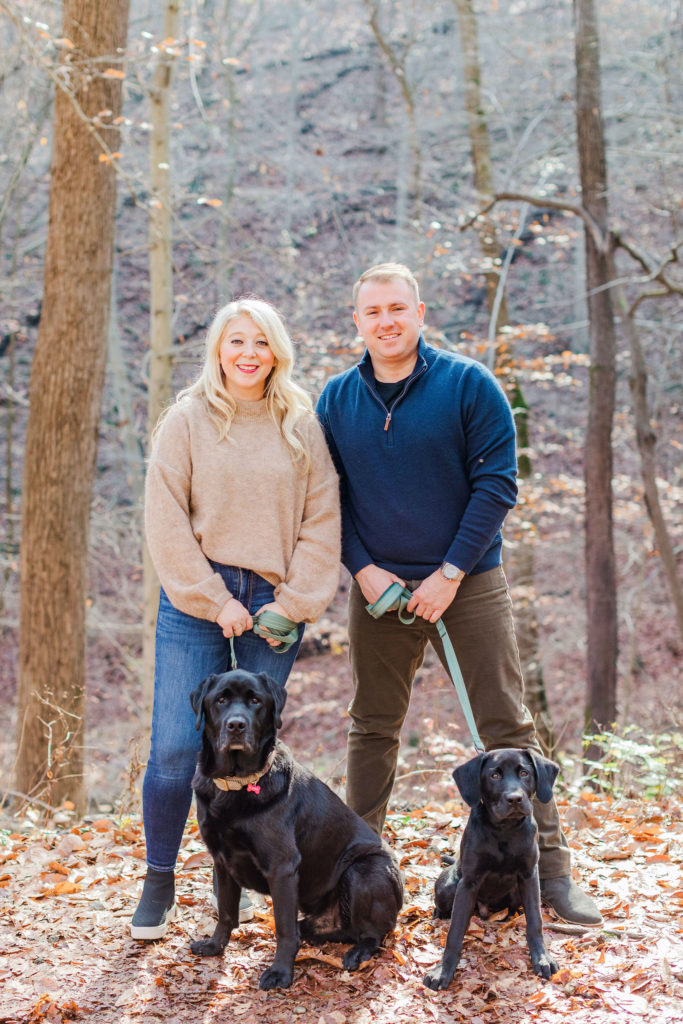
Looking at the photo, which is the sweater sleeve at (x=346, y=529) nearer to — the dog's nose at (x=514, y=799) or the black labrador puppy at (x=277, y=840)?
the black labrador puppy at (x=277, y=840)

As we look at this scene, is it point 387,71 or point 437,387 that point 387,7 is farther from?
point 437,387

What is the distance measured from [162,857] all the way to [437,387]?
224cm

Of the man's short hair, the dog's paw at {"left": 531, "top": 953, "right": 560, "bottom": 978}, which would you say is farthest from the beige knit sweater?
the dog's paw at {"left": 531, "top": 953, "right": 560, "bottom": 978}

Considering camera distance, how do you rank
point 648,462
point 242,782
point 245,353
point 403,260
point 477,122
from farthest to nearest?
point 403,260 → point 477,122 → point 648,462 → point 245,353 → point 242,782

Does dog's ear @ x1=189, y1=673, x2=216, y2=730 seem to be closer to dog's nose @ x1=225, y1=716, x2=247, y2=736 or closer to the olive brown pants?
dog's nose @ x1=225, y1=716, x2=247, y2=736

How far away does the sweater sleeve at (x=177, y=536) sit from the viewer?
3486 millimetres

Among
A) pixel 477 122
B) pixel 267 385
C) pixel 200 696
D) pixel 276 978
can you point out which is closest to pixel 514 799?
pixel 276 978

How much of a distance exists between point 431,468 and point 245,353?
90 centimetres

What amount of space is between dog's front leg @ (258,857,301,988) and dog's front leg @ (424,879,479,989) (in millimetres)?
502

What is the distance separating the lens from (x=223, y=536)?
3.58 m

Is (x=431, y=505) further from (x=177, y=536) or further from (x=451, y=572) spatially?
(x=177, y=536)

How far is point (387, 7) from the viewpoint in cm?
2059

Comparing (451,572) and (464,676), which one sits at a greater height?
(451,572)

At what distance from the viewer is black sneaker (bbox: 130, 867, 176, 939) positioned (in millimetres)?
3633
